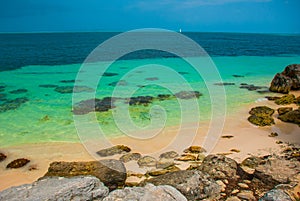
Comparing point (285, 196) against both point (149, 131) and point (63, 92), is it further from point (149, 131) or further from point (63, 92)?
point (63, 92)

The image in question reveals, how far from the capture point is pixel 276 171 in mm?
6723

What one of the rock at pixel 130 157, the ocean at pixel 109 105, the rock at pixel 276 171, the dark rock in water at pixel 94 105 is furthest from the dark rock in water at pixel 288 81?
the rock at pixel 130 157

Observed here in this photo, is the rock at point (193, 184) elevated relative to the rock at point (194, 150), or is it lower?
elevated

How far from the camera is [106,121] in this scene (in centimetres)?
1229

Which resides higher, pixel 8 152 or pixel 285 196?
pixel 285 196

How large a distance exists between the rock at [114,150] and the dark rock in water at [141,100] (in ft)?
20.9

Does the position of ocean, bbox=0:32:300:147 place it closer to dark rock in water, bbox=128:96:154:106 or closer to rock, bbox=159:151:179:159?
dark rock in water, bbox=128:96:154:106

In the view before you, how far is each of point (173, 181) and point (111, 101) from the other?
1060 centimetres

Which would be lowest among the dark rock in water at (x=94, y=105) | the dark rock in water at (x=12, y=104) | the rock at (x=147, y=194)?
the dark rock in water at (x=12, y=104)

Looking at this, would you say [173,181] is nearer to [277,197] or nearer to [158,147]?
[277,197]

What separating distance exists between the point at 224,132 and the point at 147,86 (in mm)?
10795

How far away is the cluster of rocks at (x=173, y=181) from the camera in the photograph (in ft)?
15.6

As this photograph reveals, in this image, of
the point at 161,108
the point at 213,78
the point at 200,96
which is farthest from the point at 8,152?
the point at 213,78

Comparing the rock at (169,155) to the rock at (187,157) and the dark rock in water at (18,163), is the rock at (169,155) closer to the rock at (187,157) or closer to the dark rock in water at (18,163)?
the rock at (187,157)
